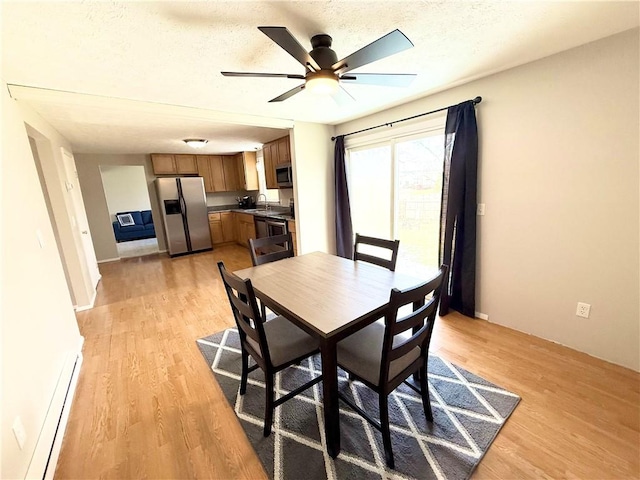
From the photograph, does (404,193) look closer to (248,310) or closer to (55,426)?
(248,310)

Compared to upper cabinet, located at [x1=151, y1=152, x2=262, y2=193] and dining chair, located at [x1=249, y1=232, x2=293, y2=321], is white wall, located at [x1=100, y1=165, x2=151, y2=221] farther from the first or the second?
dining chair, located at [x1=249, y1=232, x2=293, y2=321]

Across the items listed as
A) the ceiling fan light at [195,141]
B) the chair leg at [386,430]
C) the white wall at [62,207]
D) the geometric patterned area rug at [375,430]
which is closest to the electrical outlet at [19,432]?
the geometric patterned area rug at [375,430]

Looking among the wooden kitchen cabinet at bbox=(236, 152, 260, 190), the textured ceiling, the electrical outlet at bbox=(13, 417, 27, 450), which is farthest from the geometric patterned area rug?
the wooden kitchen cabinet at bbox=(236, 152, 260, 190)

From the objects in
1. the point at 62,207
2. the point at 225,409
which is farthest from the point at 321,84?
the point at 62,207

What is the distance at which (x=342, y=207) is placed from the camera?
12.6ft

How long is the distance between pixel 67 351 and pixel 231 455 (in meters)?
1.67

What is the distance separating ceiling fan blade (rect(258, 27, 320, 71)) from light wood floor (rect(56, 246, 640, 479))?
2082 millimetres

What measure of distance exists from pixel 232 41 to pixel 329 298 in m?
1.64

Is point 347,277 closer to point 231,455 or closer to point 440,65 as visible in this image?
point 231,455

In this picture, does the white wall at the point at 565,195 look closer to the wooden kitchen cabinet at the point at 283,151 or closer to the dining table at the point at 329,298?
the dining table at the point at 329,298

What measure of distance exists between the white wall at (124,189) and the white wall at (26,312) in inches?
247

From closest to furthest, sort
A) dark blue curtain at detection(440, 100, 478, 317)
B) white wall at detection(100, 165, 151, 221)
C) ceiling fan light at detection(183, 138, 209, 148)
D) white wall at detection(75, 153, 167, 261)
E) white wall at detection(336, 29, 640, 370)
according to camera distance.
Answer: white wall at detection(336, 29, 640, 370) → dark blue curtain at detection(440, 100, 478, 317) → ceiling fan light at detection(183, 138, 209, 148) → white wall at detection(75, 153, 167, 261) → white wall at detection(100, 165, 151, 221)

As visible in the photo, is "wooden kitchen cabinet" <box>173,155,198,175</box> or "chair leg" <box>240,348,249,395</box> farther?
"wooden kitchen cabinet" <box>173,155,198,175</box>

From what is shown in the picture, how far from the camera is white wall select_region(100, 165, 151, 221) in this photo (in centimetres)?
755
